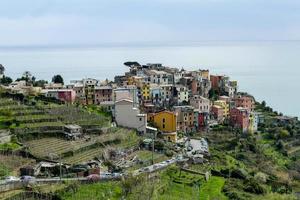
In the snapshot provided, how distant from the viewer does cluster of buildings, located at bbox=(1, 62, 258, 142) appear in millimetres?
29797

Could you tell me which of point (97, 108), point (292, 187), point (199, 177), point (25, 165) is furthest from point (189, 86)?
point (25, 165)

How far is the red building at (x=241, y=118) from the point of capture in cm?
3591

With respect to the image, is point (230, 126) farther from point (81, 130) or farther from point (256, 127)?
point (81, 130)

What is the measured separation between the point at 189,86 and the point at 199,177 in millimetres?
20920

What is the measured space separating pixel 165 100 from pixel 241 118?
5.26 meters

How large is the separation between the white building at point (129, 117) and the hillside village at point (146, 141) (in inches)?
2.1

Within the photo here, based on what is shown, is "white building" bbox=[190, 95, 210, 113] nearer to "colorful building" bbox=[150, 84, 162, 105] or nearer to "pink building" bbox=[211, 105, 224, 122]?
"pink building" bbox=[211, 105, 224, 122]

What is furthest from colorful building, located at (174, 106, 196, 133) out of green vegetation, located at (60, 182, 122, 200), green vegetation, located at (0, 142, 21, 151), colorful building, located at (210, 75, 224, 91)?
green vegetation, located at (60, 182, 122, 200)

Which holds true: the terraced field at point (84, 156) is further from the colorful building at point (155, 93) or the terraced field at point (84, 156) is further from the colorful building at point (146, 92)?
the colorful building at point (155, 93)

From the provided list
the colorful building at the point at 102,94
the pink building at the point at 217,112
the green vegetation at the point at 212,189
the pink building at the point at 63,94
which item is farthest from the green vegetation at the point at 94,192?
the pink building at the point at 217,112

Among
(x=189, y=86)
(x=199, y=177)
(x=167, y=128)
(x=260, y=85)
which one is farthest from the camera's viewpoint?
(x=260, y=85)

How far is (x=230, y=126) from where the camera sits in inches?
1420

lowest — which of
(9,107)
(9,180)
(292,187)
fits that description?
(292,187)

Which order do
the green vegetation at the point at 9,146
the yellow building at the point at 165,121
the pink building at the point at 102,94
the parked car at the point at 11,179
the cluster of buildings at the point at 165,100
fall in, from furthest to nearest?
the pink building at the point at 102,94 → the yellow building at the point at 165,121 → the cluster of buildings at the point at 165,100 → the green vegetation at the point at 9,146 → the parked car at the point at 11,179
